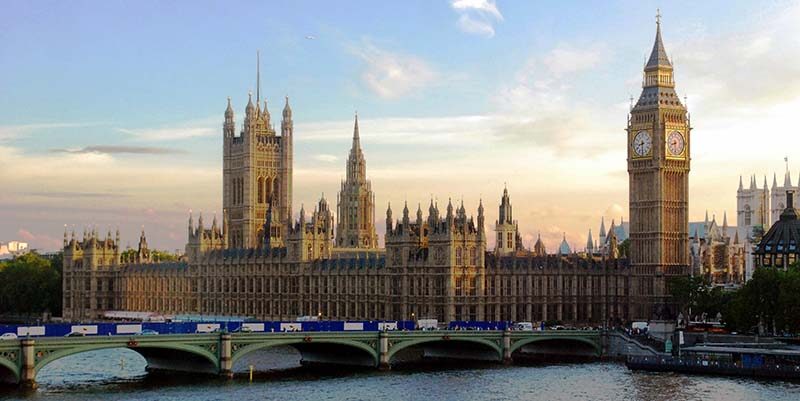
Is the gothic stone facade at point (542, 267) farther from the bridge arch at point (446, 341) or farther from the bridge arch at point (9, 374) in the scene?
the bridge arch at point (9, 374)

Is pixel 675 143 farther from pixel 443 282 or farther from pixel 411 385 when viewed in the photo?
pixel 411 385

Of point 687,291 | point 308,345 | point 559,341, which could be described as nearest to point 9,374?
point 308,345

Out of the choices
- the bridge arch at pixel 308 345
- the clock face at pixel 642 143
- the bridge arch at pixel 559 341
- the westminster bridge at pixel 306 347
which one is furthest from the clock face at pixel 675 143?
the bridge arch at pixel 308 345

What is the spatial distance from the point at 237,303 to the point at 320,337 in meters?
74.9

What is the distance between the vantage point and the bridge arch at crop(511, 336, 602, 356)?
128125 mm

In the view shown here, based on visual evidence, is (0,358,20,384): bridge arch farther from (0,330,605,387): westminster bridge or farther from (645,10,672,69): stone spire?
(645,10,672,69): stone spire

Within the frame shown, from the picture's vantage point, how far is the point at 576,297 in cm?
15800

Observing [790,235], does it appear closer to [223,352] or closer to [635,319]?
[635,319]

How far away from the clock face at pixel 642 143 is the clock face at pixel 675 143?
7.20 feet

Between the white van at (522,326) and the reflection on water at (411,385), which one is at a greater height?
the white van at (522,326)

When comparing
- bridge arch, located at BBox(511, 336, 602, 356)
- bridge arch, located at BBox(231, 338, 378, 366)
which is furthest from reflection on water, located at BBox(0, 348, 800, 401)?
bridge arch, located at BBox(511, 336, 602, 356)

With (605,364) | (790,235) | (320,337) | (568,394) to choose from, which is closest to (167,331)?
(320,337)

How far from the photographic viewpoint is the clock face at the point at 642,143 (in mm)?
157000

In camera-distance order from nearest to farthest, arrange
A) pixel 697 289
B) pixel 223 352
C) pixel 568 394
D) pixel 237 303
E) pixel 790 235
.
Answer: pixel 568 394 → pixel 223 352 → pixel 697 289 → pixel 790 235 → pixel 237 303
